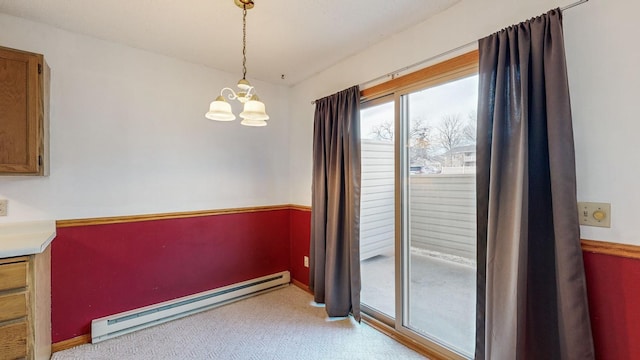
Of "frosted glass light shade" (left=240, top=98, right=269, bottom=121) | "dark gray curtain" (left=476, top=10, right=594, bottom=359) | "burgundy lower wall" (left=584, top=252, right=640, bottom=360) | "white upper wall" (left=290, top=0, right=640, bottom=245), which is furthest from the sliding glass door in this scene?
"frosted glass light shade" (left=240, top=98, right=269, bottom=121)

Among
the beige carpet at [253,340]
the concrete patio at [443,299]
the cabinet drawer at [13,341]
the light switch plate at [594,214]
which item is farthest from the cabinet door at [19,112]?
the light switch plate at [594,214]

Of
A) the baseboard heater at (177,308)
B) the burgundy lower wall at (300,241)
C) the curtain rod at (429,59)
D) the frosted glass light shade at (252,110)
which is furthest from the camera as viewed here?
the burgundy lower wall at (300,241)

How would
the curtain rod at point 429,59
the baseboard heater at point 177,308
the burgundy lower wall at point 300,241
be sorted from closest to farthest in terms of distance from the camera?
1. the curtain rod at point 429,59
2. the baseboard heater at point 177,308
3. the burgundy lower wall at point 300,241

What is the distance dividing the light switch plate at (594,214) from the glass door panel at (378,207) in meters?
1.16

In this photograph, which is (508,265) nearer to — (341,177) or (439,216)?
(439,216)

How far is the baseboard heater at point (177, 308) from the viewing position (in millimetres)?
2191

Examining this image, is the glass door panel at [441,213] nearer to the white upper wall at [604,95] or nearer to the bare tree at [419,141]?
the bare tree at [419,141]

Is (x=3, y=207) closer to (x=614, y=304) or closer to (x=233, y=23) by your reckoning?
(x=233, y=23)

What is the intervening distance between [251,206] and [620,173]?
2832 mm

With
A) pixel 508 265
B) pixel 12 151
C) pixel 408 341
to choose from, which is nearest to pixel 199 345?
pixel 408 341

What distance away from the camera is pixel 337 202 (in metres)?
2.54

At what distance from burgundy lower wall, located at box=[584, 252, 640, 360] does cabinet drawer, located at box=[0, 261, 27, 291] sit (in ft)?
9.33

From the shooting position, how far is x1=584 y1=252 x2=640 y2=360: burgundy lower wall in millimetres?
1255

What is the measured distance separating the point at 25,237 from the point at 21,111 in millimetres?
798
